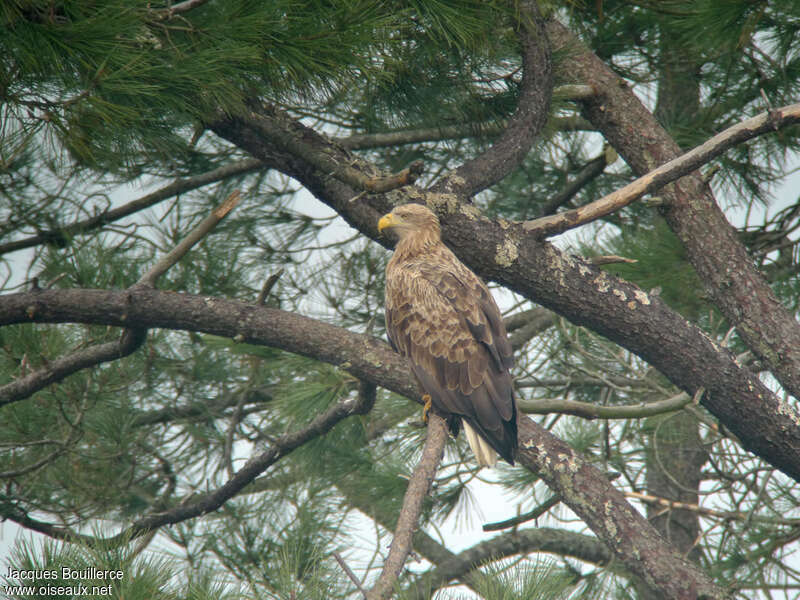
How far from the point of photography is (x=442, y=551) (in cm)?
547

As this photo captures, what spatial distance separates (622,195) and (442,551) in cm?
322

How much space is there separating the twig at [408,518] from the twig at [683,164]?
939mm

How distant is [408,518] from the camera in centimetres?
213

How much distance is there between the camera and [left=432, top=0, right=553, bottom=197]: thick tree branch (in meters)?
3.32

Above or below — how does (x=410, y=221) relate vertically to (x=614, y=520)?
above

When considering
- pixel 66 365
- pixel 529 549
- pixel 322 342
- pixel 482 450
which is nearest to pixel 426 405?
pixel 482 450

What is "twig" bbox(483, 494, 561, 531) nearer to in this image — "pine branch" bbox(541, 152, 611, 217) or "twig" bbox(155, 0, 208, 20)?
"pine branch" bbox(541, 152, 611, 217)

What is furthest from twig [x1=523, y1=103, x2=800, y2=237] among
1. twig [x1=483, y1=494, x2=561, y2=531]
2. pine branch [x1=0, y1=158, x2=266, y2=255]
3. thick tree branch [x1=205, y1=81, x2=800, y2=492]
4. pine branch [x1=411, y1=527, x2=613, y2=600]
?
pine branch [x1=411, y1=527, x2=613, y2=600]

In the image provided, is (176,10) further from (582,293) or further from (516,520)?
(516,520)

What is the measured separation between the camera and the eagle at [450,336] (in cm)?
304

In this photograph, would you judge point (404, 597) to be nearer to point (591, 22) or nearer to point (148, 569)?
point (148, 569)

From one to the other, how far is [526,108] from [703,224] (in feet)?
2.88

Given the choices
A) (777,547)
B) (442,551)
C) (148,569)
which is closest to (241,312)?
(148,569)

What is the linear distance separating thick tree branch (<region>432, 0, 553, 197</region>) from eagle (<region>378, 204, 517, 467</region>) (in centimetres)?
32
